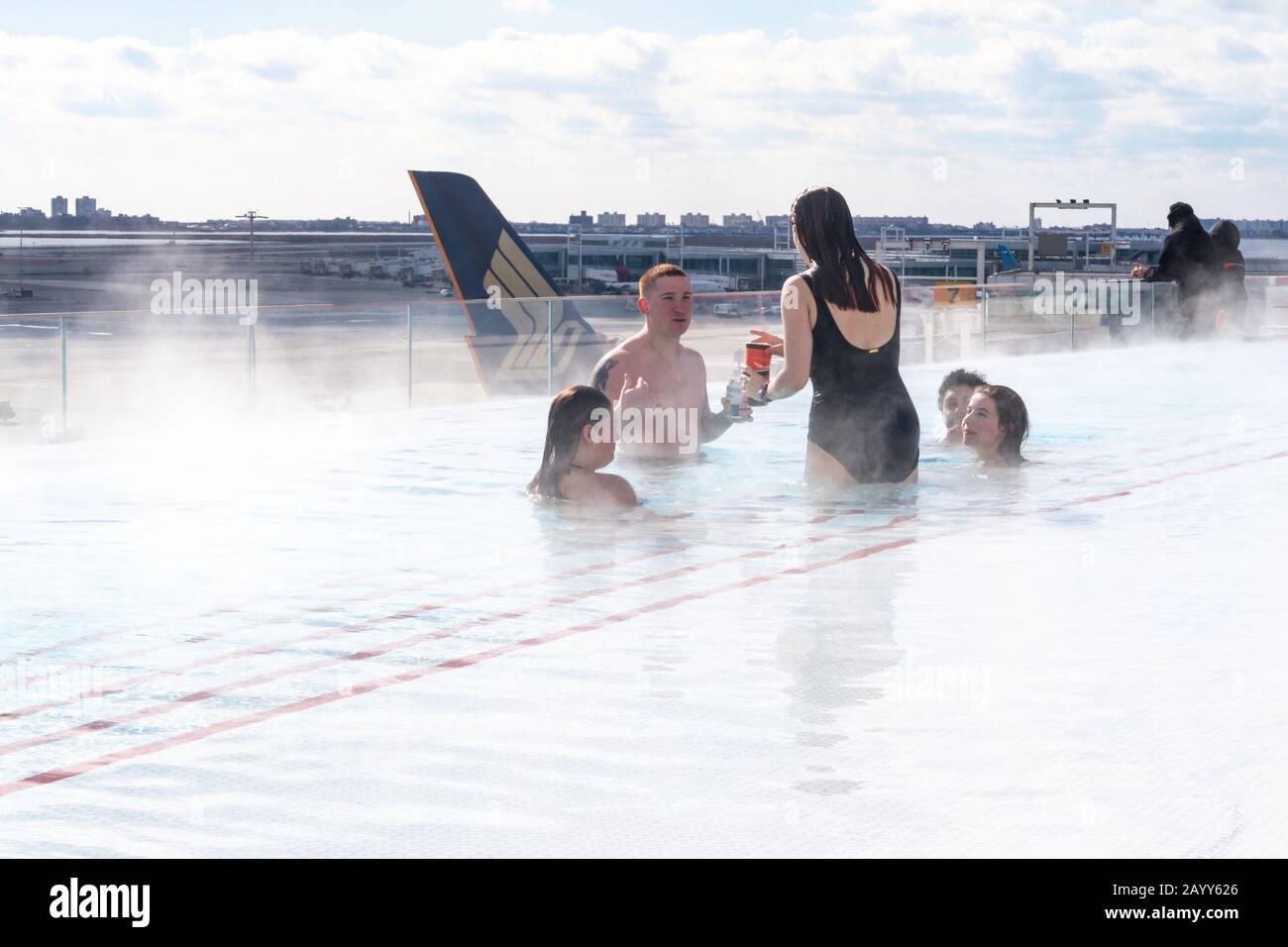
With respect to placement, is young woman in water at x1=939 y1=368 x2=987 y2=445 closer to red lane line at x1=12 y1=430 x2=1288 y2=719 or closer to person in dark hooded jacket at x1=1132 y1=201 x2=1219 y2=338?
red lane line at x1=12 y1=430 x2=1288 y2=719

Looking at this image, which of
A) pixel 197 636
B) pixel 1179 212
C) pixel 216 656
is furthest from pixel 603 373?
pixel 1179 212

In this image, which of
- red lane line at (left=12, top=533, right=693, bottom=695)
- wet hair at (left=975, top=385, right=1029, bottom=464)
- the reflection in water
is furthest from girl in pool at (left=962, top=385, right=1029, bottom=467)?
red lane line at (left=12, top=533, right=693, bottom=695)

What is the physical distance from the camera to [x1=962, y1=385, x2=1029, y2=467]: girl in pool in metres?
11.0

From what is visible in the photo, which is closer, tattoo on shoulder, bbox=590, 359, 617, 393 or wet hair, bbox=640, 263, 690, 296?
wet hair, bbox=640, 263, 690, 296

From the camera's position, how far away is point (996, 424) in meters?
11.0

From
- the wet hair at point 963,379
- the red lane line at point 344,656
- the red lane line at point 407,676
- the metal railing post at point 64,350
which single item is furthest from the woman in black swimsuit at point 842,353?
the metal railing post at point 64,350

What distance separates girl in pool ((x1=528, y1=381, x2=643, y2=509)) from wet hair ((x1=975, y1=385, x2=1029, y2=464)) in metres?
3.14

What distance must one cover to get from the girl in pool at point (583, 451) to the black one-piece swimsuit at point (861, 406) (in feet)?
3.72

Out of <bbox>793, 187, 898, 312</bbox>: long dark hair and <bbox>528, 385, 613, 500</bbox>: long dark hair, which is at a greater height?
<bbox>793, 187, 898, 312</bbox>: long dark hair

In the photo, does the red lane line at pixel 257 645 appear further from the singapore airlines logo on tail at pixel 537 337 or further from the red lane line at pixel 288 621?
the singapore airlines logo on tail at pixel 537 337

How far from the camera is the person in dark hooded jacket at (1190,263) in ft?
82.0
